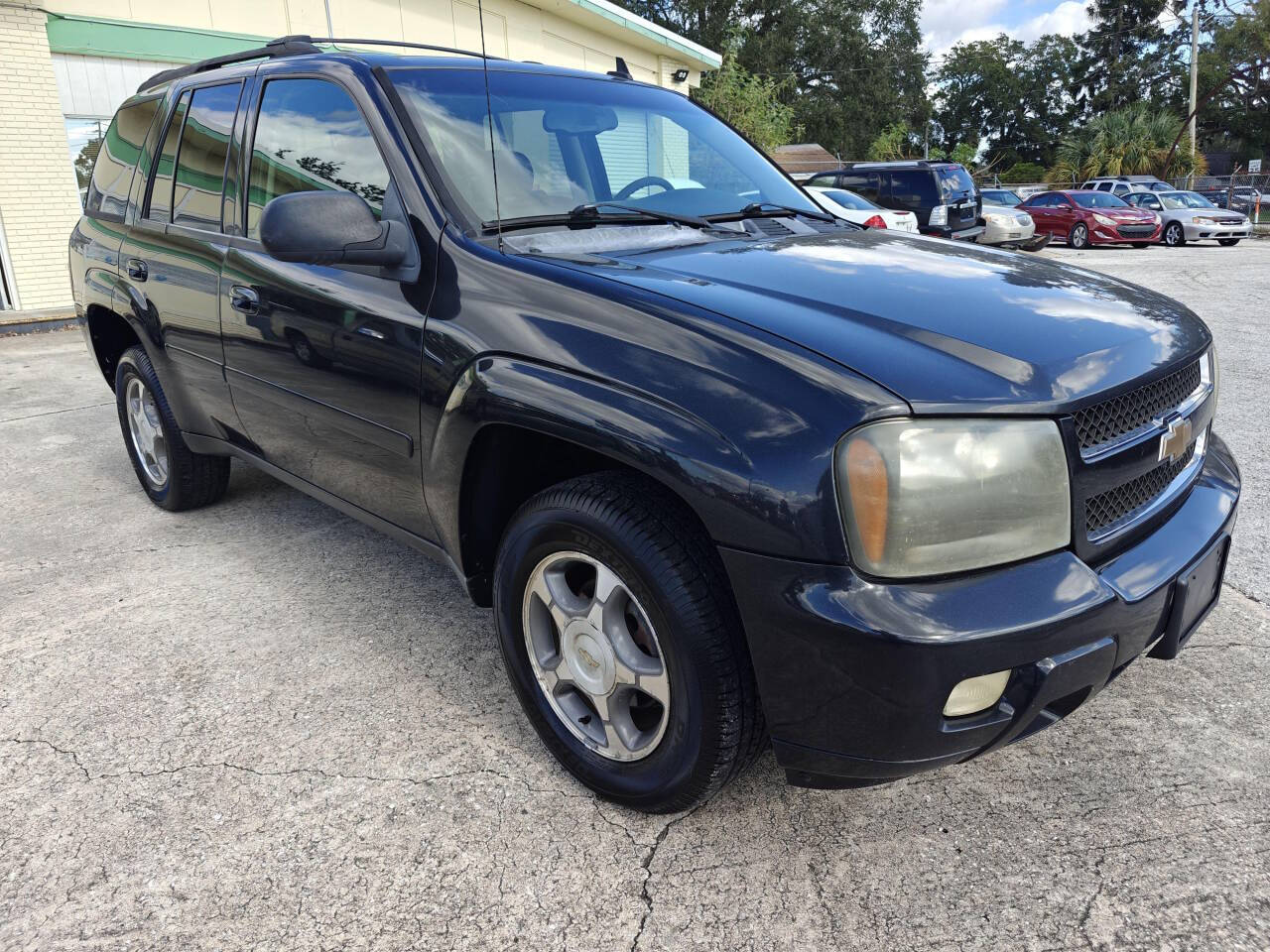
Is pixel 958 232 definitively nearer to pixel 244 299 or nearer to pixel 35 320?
pixel 35 320

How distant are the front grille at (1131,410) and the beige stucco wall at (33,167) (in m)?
12.6

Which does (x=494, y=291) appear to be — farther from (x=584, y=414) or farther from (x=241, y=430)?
(x=241, y=430)

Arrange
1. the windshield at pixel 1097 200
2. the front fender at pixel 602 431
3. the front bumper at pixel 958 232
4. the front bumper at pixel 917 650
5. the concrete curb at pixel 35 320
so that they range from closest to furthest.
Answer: the front bumper at pixel 917 650 → the front fender at pixel 602 431 → the concrete curb at pixel 35 320 → the front bumper at pixel 958 232 → the windshield at pixel 1097 200

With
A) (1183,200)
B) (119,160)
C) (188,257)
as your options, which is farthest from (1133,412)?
(1183,200)

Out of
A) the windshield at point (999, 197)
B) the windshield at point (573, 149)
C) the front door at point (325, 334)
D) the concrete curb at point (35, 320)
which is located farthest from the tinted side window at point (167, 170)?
the windshield at point (999, 197)

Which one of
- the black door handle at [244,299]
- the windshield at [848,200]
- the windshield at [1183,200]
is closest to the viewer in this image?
the black door handle at [244,299]

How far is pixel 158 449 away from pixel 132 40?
9.81 meters

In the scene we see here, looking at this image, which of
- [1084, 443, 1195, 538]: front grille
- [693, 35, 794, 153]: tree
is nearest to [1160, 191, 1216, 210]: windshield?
[693, 35, 794, 153]: tree

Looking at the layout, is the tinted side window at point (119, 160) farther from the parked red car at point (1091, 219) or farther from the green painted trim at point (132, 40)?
the parked red car at point (1091, 219)

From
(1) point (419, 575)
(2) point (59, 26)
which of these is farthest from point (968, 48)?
(1) point (419, 575)

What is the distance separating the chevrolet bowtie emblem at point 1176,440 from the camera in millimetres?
2096

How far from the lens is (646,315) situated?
1989mm

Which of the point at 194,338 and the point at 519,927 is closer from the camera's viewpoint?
the point at 519,927

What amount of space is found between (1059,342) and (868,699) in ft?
2.87
